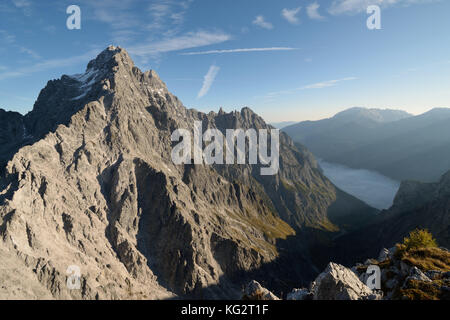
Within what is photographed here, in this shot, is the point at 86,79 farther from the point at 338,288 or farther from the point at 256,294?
the point at 338,288

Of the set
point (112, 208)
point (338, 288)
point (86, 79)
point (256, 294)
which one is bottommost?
point (112, 208)

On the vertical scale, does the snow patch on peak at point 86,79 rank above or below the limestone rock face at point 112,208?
above

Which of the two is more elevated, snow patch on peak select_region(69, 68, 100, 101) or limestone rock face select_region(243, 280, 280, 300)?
snow patch on peak select_region(69, 68, 100, 101)

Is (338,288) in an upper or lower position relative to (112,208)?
upper

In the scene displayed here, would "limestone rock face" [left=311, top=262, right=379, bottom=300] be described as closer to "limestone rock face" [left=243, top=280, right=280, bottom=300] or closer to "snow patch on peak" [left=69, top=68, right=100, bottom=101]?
"limestone rock face" [left=243, top=280, right=280, bottom=300]

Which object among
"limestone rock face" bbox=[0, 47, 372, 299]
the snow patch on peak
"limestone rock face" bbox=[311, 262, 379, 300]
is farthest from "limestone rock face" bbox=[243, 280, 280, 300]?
the snow patch on peak

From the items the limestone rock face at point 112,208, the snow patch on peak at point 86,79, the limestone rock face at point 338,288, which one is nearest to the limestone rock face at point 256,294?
the limestone rock face at point 338,288

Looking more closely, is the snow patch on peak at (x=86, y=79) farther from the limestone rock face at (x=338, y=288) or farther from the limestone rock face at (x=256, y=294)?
the limestone rock face at (x=338, y=288)

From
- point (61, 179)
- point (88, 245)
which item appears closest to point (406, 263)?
point (88, 245)

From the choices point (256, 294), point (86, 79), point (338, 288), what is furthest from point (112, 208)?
point (86, 79)
